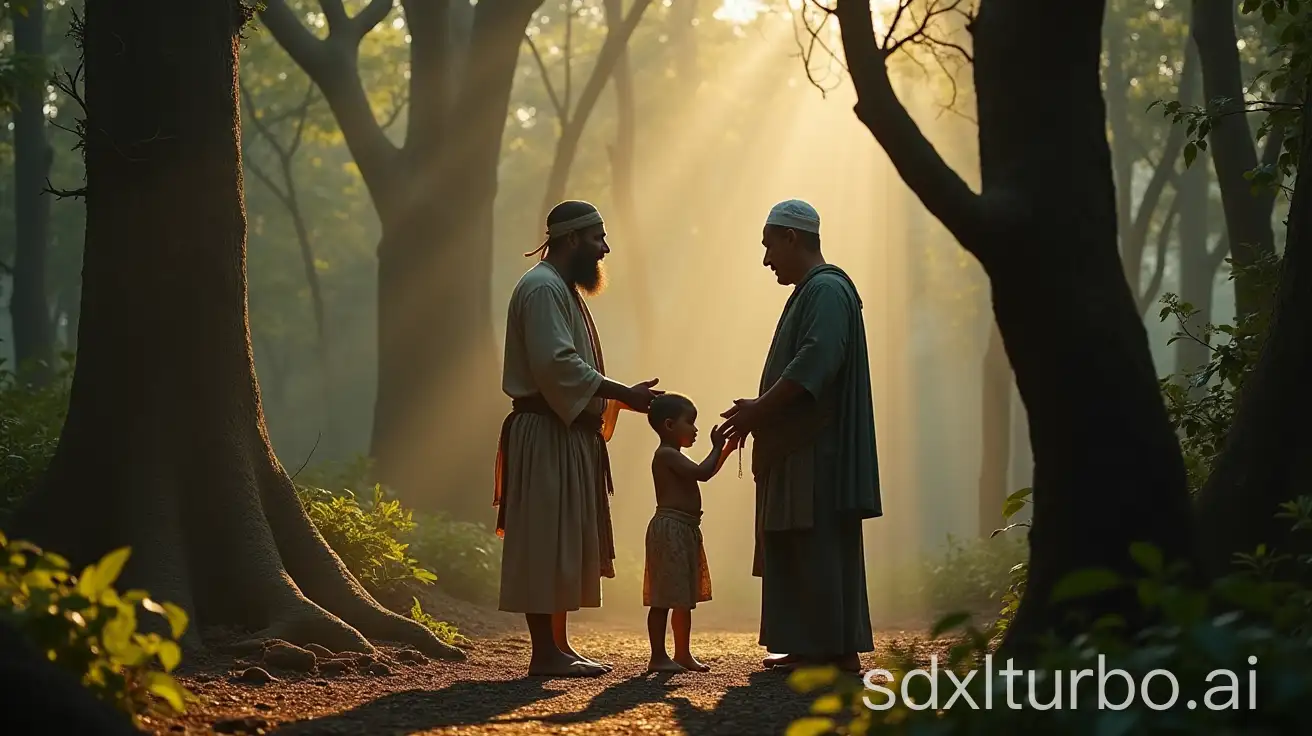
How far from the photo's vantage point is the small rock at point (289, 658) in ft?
23.6

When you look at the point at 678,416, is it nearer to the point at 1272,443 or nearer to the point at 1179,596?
the point at 1272,443

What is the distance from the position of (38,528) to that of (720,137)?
23.8 metres

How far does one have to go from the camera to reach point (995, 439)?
2080cm

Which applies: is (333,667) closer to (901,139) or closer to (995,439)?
(901,139)

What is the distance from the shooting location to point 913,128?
563cm

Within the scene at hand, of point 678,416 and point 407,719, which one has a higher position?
point 678,416

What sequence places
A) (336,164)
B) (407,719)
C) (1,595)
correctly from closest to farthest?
(1,595)
(407,719)
(336,164)

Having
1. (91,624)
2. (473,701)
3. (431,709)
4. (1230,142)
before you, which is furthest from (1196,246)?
(91,624)

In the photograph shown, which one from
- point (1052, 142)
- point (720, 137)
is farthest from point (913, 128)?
point (720, 137)

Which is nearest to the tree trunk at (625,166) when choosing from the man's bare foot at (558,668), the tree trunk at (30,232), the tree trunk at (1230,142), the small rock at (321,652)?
the tree trunk at (30,232)

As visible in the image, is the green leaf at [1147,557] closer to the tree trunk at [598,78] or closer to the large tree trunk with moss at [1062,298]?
the large tree trunk with moss at [1062,298]

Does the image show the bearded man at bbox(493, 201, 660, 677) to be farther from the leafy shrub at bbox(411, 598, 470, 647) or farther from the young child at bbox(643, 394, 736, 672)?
the leafy shrub at bbox(411, 598, 470, 647)

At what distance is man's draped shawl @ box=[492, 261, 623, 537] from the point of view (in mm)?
7727

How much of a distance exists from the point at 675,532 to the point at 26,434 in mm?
5789
